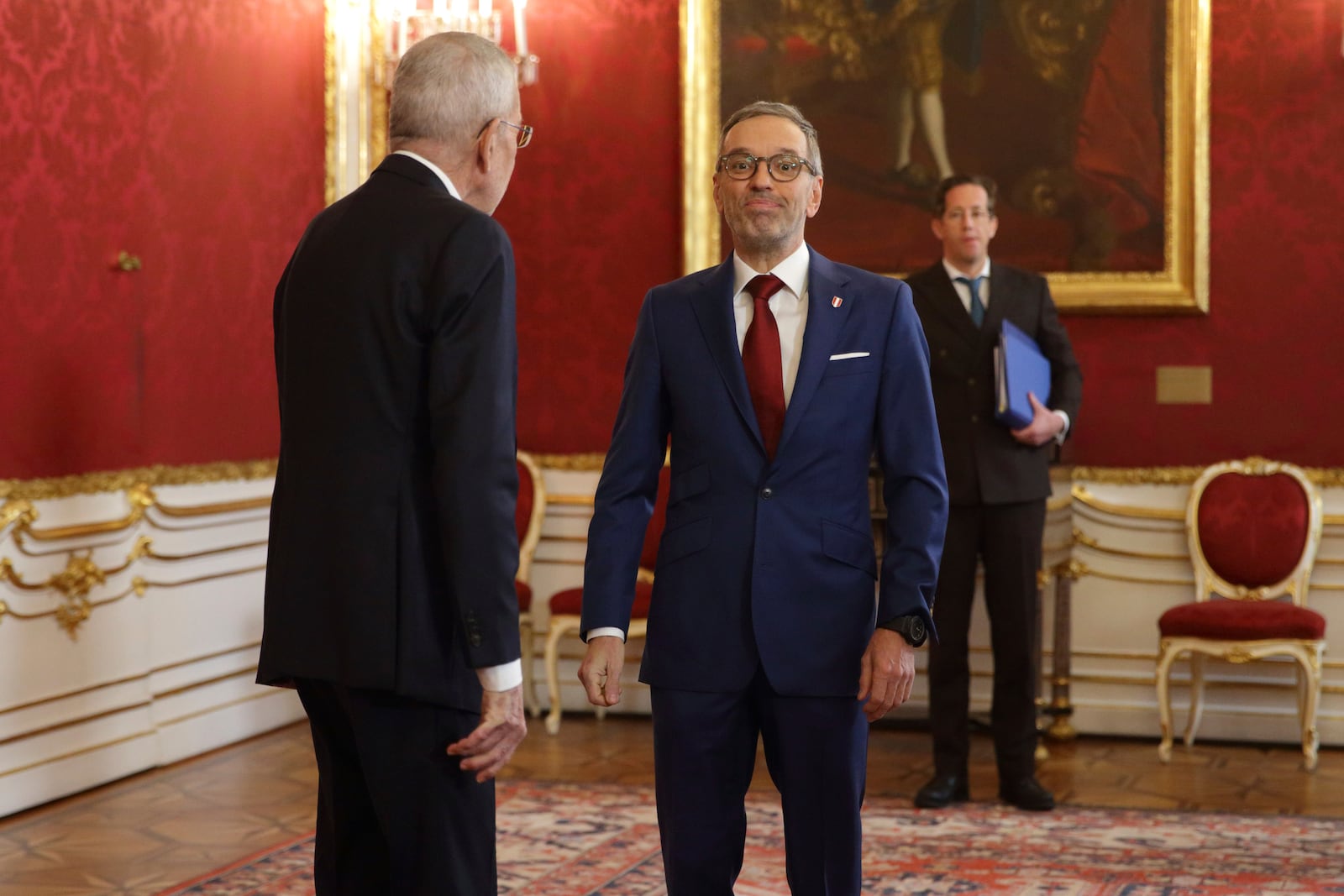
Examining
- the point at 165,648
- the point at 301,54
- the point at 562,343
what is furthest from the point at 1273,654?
the point at 301,54

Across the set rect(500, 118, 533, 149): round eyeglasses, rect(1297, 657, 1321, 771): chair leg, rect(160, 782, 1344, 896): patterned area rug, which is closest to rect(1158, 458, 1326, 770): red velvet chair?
rect(1297, 657, 1321, 771): chair leg

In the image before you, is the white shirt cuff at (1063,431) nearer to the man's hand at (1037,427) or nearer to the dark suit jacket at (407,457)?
the man's hand at (1037,427)

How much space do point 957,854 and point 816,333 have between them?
2.10 meters

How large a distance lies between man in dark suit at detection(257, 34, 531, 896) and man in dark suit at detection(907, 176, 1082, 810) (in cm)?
272

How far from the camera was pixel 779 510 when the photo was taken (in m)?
2.26

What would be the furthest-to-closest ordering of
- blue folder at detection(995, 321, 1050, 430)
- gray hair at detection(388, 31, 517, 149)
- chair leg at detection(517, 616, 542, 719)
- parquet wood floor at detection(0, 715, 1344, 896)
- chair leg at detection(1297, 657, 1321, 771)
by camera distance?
→ chair leg at detection(517, 616, 542, 719) → chair leg at detection(1297, 657, 1321, 771) → blue folder at detection(995, 321, 1050, 430) → parquet wood floor at detection(0, 715, 1344, 896) → gray hair at detection(388, 31, 517, 149)

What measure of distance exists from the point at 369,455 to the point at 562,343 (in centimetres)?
433

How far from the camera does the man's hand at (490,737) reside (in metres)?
1.85

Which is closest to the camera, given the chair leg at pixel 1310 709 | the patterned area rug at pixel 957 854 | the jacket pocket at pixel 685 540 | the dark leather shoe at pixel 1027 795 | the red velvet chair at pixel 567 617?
the jacket pocket at pixel 685 540

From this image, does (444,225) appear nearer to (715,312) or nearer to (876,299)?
(715,312)

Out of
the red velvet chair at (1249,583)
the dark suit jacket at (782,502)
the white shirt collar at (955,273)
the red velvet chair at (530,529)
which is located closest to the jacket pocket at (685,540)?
the dark suit jacket at (782,502)

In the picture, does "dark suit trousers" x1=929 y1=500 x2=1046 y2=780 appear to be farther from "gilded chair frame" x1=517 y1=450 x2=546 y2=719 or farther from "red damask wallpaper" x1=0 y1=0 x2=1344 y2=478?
"gilded chair frame" x1=517 y1=450 x2=546 y2=719

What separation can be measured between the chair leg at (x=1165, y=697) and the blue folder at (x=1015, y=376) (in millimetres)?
1223

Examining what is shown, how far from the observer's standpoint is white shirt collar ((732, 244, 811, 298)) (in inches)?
93.4
